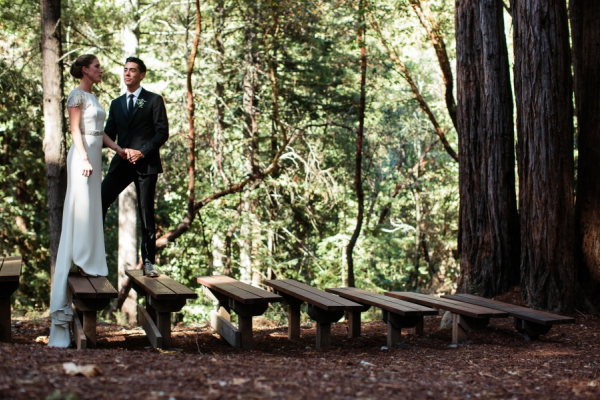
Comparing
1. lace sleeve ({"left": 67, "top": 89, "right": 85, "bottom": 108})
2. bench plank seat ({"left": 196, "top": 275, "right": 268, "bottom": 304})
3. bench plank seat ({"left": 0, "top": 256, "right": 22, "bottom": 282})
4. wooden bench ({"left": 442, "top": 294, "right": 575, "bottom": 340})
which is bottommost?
wooden bench ({"left": 442, "top": 294, "right": 575, "bottom": 340})

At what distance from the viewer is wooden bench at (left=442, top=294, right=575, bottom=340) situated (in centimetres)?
526

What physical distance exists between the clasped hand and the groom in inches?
2.6

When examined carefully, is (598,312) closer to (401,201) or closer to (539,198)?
(539,198)

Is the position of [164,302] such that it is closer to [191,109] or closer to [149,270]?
[149,270]

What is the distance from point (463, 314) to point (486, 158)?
9.68 feet

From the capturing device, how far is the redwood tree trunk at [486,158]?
25.0ft

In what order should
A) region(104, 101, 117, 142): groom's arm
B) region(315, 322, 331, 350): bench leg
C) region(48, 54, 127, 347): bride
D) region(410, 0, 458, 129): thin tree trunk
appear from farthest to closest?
region(410, 0, 458, 129): thin tree trunk < region(104, 101, 117, 142): groom's arm < region(315, 322, 331, 350): bench leg < region(48, 54, 127, 347): bride

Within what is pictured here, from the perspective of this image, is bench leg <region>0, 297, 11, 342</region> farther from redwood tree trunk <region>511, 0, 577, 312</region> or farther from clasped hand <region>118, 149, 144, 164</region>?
redwood tree trunk <region>511, 0, 577, 312</region>

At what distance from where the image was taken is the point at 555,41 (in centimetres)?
709

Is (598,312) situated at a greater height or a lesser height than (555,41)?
lesser

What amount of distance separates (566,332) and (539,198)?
1585mm

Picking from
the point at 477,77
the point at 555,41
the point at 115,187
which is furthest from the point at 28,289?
the point at 555,41

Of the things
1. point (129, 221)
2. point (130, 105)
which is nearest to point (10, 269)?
point (130, 105)

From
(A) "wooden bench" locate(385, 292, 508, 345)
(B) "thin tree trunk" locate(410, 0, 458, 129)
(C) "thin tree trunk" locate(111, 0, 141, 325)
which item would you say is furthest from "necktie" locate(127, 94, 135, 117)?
(C) "thin tree trunk" locate(111, 0, 141, 325)
